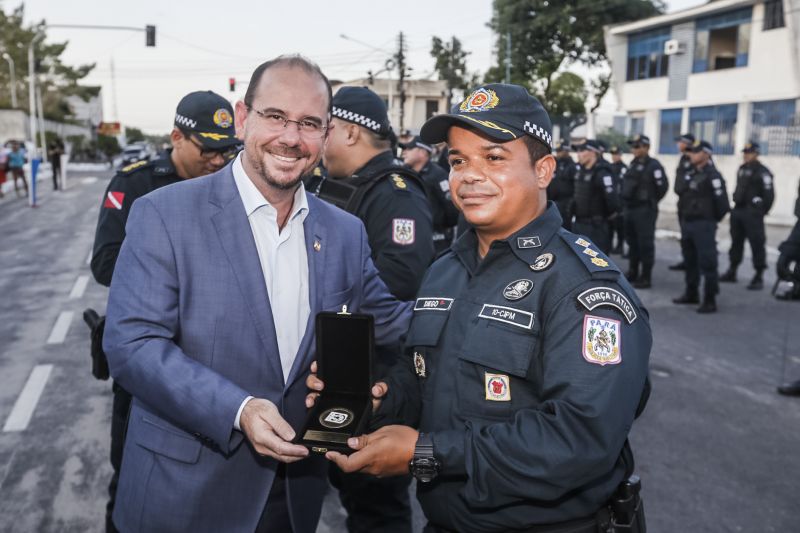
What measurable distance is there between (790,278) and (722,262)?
6.68 metres

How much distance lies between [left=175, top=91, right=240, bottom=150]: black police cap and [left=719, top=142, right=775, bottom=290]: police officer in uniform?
872cm

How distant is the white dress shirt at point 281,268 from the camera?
7.14 feet

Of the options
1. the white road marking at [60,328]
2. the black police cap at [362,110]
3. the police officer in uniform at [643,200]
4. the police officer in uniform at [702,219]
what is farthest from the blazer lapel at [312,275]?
the police officer in uniform at [643,200]

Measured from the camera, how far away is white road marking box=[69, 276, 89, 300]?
8.95 meters

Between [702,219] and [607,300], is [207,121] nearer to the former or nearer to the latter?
[607,300]

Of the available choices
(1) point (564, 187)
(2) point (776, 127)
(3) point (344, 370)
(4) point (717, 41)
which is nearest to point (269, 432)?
(3) point (344, 370)

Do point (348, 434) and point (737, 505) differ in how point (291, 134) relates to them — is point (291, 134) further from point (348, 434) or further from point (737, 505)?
point (737, 505)

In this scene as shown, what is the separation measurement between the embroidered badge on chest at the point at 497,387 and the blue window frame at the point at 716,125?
26.9 metres

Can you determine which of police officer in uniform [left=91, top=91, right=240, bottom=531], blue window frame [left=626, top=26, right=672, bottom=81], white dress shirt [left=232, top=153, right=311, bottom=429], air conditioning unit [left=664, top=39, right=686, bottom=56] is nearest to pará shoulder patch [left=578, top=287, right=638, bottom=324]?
white dress shirt [left=232, top=153, right=311, bottom=429]

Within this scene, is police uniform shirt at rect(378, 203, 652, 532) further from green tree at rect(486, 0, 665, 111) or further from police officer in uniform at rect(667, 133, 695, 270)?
green tree at rect(486, 0, 665, 111)

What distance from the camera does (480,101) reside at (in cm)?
197

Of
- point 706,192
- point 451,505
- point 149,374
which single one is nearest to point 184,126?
point 149,374

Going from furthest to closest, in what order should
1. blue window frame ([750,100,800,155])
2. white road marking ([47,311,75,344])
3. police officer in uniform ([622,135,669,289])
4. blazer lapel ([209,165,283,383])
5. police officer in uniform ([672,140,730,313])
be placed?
1. blue window frame ([750,100,800,155])
2. police officer in uniform ([622,135,669,289])
3. police officer in uniform ([672,140,730,313])
4. white road marking ([47,311,75,344])
5. blazer lapel ([209,165,283,383])

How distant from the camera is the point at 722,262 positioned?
12086 mm
